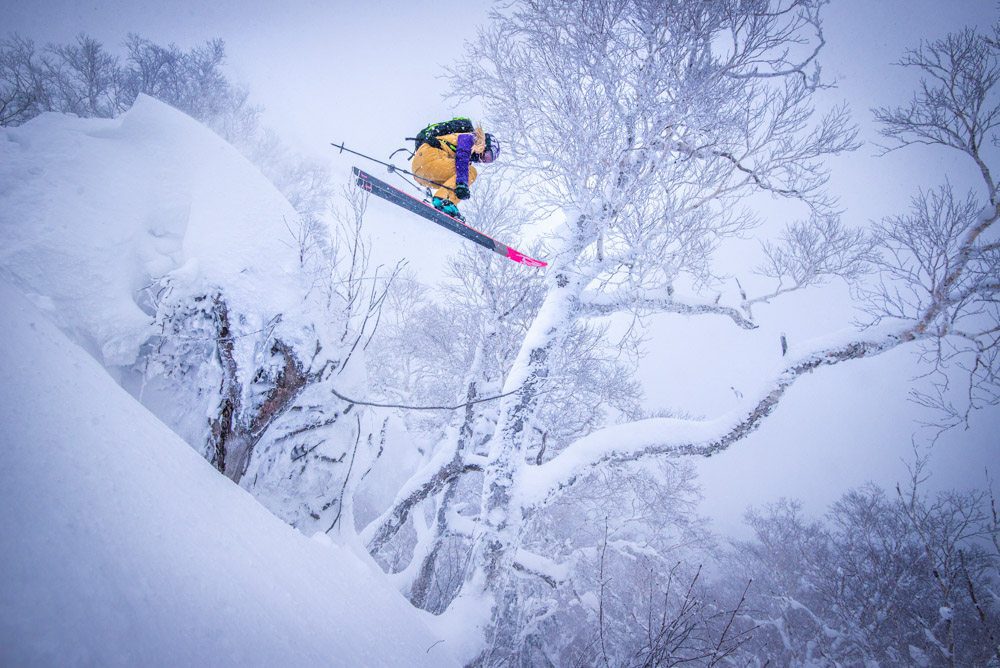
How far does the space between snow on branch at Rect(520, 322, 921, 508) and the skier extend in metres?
3.43

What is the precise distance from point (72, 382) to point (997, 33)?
315 inches

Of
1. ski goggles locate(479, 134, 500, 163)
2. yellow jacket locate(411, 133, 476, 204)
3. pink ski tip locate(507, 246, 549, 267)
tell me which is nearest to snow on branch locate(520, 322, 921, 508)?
pink ski tip locate(507, 246, 549, 267)

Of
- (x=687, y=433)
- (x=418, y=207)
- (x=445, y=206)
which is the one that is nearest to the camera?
(x=687, y=433)

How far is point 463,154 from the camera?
4.23 meters

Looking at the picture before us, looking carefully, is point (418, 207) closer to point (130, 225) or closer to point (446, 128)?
point (446, 128)

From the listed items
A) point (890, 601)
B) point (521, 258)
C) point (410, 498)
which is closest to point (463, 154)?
point (521, 258)

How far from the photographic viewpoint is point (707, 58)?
12.1 feet

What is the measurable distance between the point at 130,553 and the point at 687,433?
3783 millimetres

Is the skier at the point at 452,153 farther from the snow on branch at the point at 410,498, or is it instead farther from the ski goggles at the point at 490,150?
the snow on branch at the point at 410,498

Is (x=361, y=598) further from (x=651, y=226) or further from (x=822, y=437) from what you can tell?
(x=822, y=437)

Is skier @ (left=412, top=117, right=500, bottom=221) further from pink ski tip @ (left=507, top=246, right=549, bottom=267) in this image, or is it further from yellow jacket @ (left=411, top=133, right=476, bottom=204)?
pink ski tip @ (left=507, top=246, right=549, bottom=267)

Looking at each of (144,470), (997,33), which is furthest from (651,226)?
(144,470)

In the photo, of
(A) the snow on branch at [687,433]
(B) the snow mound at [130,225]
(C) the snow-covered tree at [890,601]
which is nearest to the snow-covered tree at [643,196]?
(A) the snow on branch at [687,433]

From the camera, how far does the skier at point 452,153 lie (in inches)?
168
